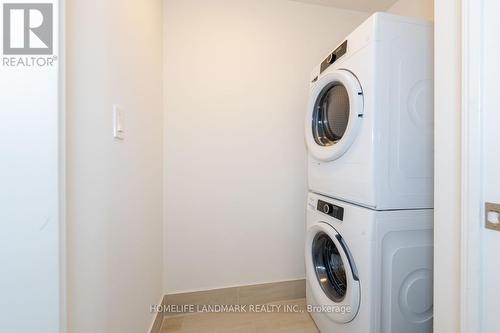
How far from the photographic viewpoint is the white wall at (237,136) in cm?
152

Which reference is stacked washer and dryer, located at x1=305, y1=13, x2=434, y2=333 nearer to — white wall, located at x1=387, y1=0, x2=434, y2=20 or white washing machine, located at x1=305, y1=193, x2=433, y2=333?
white washing machine, located at x1=305, y1=193, x2=433, y2=333

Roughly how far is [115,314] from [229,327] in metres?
0.82

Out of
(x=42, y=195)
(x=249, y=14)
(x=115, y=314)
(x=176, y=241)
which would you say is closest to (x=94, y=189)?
(x=42, y=195)

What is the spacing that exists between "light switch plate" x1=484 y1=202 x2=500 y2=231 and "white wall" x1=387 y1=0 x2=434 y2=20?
156 cm

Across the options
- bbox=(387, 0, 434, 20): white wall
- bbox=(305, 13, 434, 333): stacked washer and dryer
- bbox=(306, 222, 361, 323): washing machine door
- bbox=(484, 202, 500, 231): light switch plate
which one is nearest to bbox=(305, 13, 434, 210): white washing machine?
bbox=(305, 13, 434, 333): stacked washer and dryer

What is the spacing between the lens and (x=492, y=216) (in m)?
0.55

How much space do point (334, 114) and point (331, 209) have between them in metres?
0.52

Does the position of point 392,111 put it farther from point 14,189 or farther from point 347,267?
point 14,189

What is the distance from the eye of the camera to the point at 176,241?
152cm

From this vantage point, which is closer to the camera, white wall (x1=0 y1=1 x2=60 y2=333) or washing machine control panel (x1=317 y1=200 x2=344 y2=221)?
white wall (x1=0 y1=1 x2=60 y2=333)

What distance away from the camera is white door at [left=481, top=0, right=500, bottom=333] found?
0.54 metres

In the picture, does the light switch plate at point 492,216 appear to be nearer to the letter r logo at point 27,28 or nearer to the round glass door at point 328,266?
the round glass door at point 328,266

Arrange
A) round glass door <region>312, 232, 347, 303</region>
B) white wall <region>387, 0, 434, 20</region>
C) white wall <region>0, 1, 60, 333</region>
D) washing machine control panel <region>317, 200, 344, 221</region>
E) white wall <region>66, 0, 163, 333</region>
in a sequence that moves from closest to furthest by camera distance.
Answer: white wall <region>0, 1, 60, 333</region>
white wall <region>66, 0, 163, 333</region>
washing machine control panel <region>317, 200, 344, 221</region>
round glass door <region>312, 232, 347, 303</region>
white wall <region>387, 0, 434, 20</region>

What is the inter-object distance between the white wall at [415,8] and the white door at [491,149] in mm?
1297
